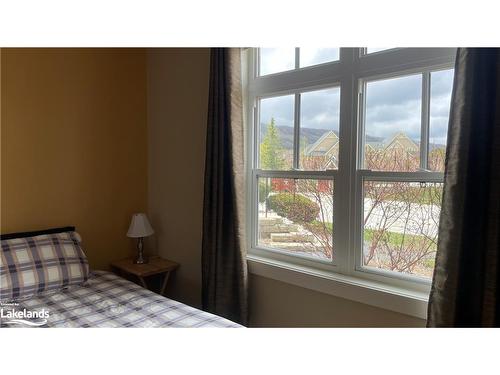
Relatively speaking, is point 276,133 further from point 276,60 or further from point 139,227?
point 139,227

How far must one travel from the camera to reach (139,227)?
2.58 meters

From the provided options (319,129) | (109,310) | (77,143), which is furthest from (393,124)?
(77,143)

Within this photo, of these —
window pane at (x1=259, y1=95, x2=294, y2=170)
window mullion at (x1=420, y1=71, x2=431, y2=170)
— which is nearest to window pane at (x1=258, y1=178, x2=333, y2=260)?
window pane at (x1=259, y1=95, x2=294, y2=170)

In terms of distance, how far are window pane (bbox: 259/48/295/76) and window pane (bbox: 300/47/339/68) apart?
75 millimetres

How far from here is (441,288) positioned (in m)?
1.34

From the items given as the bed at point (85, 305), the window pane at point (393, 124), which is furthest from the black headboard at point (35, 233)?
the window pane at point (393, 124)

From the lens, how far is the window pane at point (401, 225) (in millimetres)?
1566

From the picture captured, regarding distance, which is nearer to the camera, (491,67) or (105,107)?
(491,67)

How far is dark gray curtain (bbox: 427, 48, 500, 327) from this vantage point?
1.23 m

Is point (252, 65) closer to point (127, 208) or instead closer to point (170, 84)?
point (170, 84)

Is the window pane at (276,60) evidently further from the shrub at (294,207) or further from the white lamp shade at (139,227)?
the white lamp shade at (139,227)

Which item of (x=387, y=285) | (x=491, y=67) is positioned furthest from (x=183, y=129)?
(x=491, y=67)
